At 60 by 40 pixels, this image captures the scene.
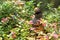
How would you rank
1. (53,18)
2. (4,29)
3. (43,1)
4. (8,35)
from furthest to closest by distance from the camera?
1. (43,1)
2. (53,18)
3. (4,29)
4. (8,35)

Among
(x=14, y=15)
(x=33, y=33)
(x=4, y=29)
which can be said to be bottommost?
(x=33, y=33)

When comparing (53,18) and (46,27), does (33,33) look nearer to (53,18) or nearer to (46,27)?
(46,27)

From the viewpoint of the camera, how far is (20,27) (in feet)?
14.4

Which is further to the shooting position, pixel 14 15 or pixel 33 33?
pixel 14 15

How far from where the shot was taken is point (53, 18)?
4.82 m

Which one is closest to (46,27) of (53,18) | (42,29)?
(42,29)

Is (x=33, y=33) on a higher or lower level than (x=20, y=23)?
lower

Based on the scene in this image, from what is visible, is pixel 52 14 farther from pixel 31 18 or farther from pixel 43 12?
pixel 31 18

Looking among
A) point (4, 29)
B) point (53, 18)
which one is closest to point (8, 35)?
point (4, 29)

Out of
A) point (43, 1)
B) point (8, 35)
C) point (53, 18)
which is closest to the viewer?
point (8, 35)

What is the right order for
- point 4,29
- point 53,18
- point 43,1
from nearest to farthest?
1. point 4,29
2. point 53,18
3. point 43,1

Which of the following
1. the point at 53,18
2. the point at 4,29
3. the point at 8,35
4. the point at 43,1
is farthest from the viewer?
the point at 43,1

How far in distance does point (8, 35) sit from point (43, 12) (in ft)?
3.97

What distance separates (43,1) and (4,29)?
128cm
